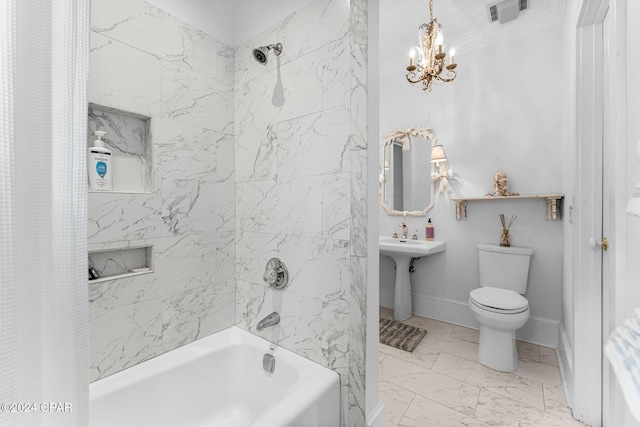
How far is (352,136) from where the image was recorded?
127 cm

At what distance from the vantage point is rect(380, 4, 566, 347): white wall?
7.61 feet

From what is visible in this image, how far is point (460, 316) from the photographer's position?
2770 millimetres

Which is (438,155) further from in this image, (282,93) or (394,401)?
(394,401)

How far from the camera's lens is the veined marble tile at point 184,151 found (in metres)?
1.43

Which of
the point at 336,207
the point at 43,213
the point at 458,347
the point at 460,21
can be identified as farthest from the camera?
the point at 460,21

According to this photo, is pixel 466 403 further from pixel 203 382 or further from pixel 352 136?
pixel 352 136

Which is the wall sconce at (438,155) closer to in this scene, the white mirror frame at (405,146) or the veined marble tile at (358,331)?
the white mirror frame at (405,146)

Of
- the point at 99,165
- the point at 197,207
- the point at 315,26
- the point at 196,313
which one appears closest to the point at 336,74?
the point at 315,26

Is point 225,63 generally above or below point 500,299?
above

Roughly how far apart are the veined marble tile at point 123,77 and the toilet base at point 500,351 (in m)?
2.65

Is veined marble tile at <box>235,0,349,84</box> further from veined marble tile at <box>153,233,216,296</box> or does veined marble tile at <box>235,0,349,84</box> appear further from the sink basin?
the sink basin

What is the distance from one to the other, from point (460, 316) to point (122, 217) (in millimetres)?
2951

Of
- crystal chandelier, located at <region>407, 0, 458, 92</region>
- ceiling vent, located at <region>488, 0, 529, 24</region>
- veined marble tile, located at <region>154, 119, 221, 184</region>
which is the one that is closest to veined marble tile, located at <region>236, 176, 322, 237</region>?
veined marble tile, located at <region>154, 119, 221, 184</region>

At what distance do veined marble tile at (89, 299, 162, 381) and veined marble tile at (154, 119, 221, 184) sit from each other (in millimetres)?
662
